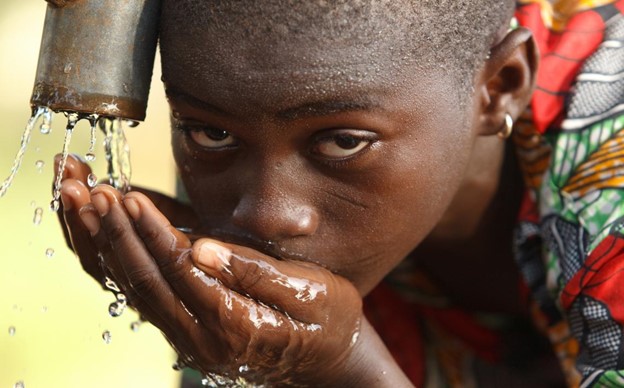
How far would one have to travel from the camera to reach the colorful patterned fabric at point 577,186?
1.83 meters

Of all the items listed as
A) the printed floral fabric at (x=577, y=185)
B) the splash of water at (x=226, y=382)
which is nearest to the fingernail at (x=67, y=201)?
the splash of water at (x=226, y=382)

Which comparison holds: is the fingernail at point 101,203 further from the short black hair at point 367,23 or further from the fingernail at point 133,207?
the short black hair at point 367,23

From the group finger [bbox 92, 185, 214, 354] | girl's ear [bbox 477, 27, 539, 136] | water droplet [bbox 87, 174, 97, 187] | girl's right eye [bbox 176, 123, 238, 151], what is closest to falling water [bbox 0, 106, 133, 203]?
water droplet [bbox 87, 174, 97, 187]

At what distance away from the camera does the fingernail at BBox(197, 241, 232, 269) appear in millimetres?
1557

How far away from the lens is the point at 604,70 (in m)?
2.00

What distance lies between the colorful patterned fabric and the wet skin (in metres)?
0.22

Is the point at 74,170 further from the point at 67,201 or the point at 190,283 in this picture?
the point at 190,283

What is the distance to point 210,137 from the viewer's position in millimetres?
1800

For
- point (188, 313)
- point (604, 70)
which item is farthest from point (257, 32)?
point (604, 70)

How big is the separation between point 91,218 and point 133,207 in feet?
0.33

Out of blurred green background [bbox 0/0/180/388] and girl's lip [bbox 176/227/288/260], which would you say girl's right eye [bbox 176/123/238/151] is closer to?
girl's lip [bbox 176/227/288/260]

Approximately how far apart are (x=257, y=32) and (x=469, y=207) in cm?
82

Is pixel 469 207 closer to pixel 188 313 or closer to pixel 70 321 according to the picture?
pixel 188 313

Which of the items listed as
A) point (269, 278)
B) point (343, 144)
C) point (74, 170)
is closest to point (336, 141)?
point (343, 144)
